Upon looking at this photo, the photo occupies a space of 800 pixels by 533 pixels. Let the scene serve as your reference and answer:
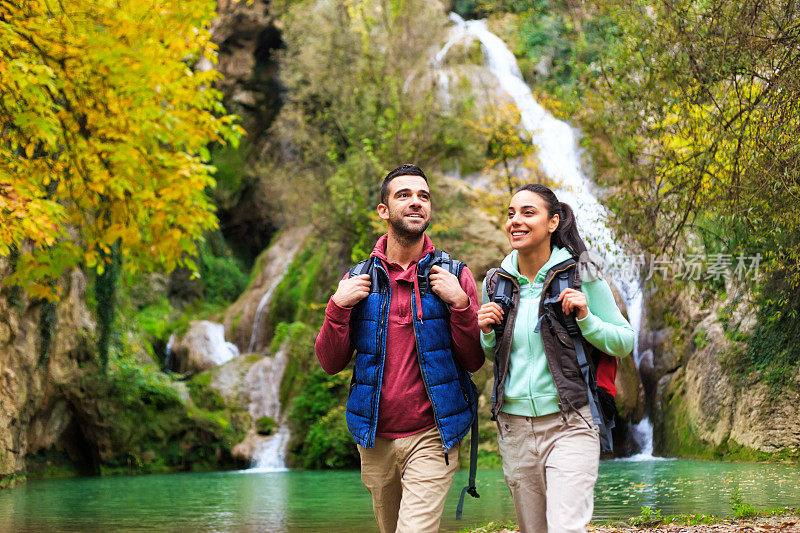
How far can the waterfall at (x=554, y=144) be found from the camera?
1666 centimetres

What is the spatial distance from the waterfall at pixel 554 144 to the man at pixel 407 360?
11326 mm

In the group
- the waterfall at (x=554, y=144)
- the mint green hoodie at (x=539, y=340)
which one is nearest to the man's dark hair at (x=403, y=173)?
the mint green hoodie at (x=539, y=340)

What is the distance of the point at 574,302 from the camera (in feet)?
11.6

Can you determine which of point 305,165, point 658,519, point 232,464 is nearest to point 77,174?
point 658,519

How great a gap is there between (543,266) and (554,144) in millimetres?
19078

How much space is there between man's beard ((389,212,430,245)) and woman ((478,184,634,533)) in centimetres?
46

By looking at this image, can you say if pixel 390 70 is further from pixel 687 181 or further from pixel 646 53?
pixel 687 181

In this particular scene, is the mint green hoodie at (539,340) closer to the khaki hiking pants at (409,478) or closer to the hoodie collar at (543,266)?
the hoodie collar at (543,266)

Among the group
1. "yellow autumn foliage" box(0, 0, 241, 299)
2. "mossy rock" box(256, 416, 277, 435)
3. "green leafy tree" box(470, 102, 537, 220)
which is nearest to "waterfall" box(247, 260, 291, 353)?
"mossy rock" box(256, 416, 277, 435)

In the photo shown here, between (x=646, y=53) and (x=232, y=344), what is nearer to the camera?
(x=646, y=53)

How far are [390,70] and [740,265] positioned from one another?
1374cm

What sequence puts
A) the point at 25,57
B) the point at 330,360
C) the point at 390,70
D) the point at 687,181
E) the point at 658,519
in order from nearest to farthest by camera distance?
A: 1. the point at 330,360
2. the point at 658,519
3. the point at 25,57
4. the point at 687,181
5. the point at 390,70

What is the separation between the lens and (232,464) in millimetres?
18000

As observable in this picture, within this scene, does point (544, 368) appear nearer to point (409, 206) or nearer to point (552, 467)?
point (552, 467)
